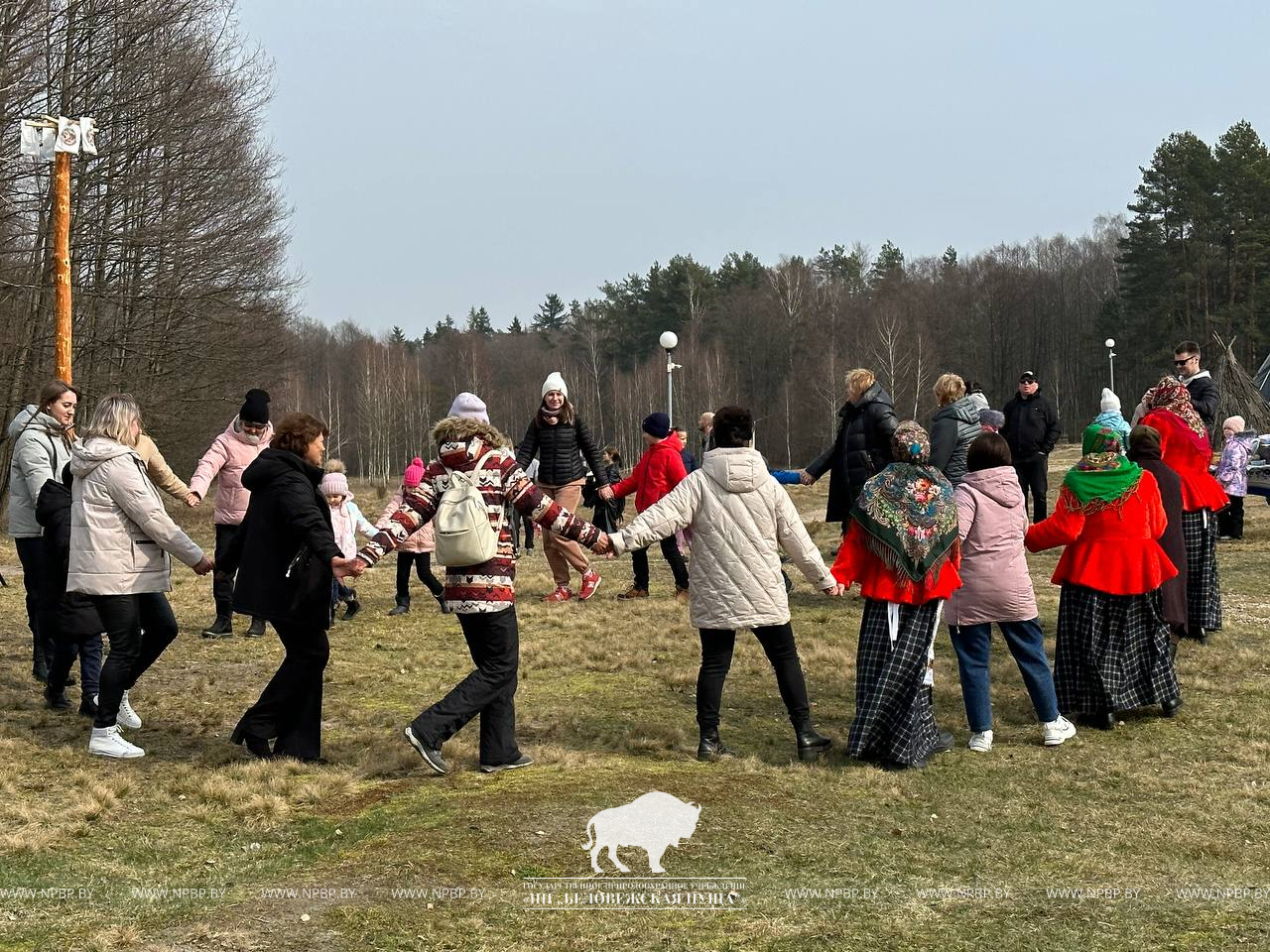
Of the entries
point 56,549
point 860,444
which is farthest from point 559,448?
point 56,549

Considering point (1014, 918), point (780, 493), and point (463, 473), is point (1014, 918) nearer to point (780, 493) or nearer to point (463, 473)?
point (780, 493)

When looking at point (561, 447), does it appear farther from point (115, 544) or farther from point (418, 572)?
point (115, 544)

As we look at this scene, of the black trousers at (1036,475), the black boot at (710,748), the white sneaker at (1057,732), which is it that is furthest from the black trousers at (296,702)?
the black trousers at (1036,475)

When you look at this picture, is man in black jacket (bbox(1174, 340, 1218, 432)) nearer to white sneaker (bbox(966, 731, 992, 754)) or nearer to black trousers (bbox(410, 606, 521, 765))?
white sneaker (bbox(966, 731, 992, 754))

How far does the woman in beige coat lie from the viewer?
6371mm

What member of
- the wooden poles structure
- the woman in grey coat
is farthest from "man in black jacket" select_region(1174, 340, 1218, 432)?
the wooden poles structure

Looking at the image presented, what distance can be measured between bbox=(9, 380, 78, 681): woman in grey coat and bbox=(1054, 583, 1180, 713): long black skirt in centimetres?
627

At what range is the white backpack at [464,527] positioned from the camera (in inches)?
224

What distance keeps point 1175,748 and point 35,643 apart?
7.22 metres

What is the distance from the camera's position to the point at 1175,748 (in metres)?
6.70

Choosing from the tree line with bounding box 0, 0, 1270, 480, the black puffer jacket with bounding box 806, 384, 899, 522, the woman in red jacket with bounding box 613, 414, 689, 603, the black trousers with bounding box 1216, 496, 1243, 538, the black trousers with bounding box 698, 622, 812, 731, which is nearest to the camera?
the black trousers with bounding box 698, 622, 812, 731

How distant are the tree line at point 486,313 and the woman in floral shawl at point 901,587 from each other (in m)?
17.7

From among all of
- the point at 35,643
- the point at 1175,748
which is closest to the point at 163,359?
the point at 35,643

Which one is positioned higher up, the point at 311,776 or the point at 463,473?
the point at 463,473
